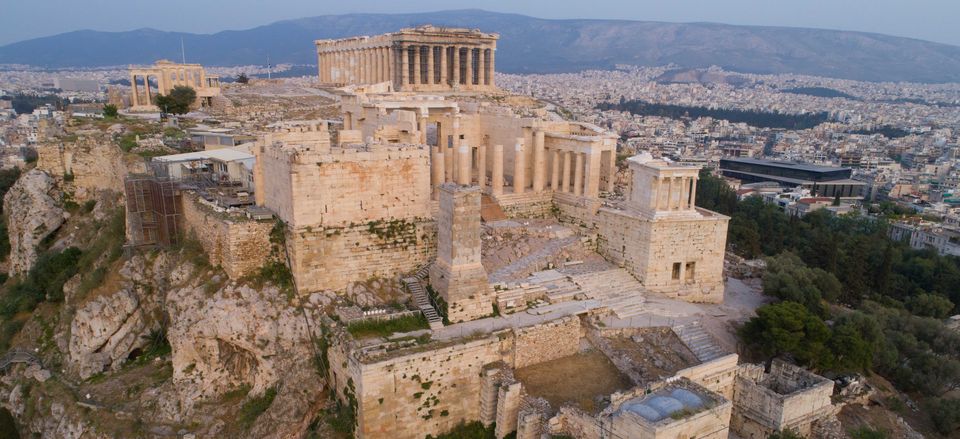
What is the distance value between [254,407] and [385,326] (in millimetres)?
4885

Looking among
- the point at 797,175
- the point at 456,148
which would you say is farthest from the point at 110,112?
the point at 797,175

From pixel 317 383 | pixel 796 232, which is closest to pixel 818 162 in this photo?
pixel 796 232

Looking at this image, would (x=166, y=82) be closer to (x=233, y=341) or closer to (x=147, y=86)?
(x=147, y=86)

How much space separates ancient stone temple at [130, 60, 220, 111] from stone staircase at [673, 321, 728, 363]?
4351 cm

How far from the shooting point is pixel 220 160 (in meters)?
28.8

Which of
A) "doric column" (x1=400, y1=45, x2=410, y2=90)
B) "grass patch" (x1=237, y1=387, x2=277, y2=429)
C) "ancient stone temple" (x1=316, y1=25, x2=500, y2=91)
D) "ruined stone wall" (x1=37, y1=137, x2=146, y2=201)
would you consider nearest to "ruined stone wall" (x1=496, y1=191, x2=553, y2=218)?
"grass patch" (x1=237, y1=387, x2=277, y2=429)

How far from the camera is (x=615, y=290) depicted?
2477 cm

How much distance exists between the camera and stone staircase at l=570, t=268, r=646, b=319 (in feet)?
77.3

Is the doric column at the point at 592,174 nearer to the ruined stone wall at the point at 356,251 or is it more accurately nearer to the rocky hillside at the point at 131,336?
the ruined stone wall at the point at 356,251

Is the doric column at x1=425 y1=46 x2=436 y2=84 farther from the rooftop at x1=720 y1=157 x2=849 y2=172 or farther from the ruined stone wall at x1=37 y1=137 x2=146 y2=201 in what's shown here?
the rooftop at x1=720 y1=157 x2=849 y2=172

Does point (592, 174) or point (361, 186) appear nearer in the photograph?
point (361, 186)

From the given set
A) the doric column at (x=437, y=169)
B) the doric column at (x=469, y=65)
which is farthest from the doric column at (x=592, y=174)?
the doric column at (x=469, y=65)

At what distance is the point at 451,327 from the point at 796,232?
118ft

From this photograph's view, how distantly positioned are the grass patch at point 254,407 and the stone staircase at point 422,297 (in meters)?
5.26
